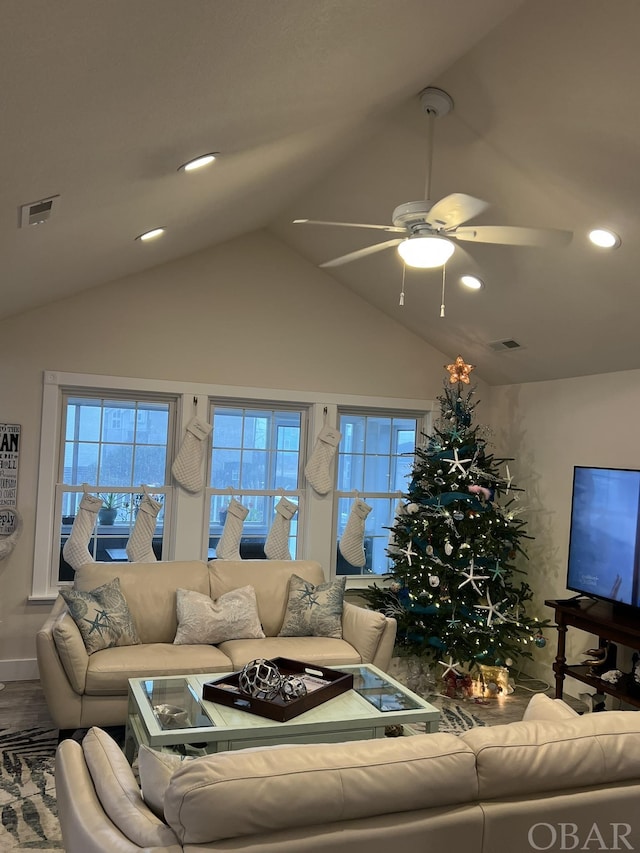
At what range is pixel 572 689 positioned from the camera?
201 inches

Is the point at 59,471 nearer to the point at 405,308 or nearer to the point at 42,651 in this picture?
the point at 42,651

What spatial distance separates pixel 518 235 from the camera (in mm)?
2996

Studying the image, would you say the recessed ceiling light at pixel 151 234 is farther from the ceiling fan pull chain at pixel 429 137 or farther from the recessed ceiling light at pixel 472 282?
the recessed ceiling light at pixel 472 282

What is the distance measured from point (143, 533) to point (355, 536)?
1644 millimetres

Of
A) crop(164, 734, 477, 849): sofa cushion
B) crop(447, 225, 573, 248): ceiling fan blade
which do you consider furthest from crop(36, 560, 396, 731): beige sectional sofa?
crop(447, 225, 573, 248): ceiling fan blade

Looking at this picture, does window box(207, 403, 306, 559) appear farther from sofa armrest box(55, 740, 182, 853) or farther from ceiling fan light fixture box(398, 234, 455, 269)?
sofa armrest box(55, 740, 182, 853)

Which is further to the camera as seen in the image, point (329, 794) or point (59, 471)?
point (59, 471)

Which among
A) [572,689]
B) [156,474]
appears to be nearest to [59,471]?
[156,474]

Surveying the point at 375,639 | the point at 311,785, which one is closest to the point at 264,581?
the point at 375,639

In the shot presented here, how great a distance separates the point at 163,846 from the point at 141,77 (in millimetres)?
1966

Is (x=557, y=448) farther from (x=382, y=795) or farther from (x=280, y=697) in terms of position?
(x=382, y=795)

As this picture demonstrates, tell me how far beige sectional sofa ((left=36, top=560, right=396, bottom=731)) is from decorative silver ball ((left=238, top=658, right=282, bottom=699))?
71 centimetres

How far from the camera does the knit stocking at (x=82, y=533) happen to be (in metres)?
5.03

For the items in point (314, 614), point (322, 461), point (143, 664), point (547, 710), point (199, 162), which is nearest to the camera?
point (547, 710)
